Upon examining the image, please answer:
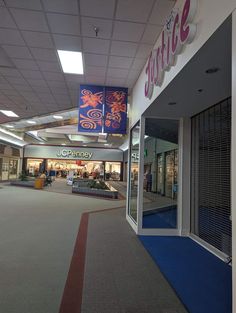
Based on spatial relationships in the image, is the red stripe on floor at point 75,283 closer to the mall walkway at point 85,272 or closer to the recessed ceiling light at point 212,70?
the mall walkway at point 85,272

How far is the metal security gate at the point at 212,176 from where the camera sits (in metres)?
4.07

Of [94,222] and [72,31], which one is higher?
[72,31]

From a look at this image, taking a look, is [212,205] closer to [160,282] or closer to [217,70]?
[160,282]

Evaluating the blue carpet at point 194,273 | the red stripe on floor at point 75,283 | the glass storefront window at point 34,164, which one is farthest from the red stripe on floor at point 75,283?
the glass storefront window at point 34,164

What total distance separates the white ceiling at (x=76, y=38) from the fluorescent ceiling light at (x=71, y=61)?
0.12 metres

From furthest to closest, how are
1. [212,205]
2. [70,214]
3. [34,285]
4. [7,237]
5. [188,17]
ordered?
[70,214], [7,237], [212,205], [34,285], [188,17]

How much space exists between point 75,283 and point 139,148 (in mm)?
3269

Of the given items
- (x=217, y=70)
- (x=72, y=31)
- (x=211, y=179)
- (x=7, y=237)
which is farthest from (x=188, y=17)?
(x=7, y=237)

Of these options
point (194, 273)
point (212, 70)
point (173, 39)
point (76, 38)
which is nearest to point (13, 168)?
point (76, 38)

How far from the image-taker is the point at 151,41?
438 cm

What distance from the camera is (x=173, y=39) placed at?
3.06m

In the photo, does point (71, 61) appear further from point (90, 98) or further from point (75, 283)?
point (75, 283)

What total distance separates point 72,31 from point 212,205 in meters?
3.91

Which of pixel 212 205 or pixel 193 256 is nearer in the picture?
pixel 193 256
